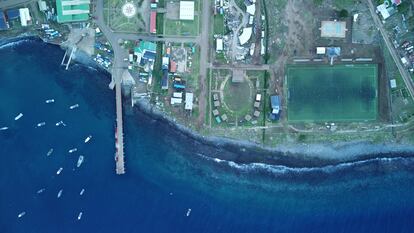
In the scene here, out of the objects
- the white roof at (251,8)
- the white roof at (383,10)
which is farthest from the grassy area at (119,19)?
the white roof at (383,10)

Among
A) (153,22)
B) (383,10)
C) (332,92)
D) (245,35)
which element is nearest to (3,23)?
(153,22)

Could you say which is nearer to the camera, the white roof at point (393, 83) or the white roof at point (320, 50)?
the white roof at point (320, 50)

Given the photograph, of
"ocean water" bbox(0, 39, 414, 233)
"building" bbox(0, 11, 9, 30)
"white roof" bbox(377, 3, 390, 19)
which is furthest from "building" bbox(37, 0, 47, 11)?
"white roof" bbox(377, 3, 390, 19)

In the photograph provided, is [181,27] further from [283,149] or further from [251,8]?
[283,149]

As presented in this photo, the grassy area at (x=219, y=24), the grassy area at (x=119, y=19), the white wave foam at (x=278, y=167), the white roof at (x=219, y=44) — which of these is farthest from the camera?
the white wave foam at (x=278, y=167)

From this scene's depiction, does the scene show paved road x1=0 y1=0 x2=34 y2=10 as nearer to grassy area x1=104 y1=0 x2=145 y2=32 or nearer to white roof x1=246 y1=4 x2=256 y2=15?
grassy area x1=104 y1=0 x2=145 y2=32

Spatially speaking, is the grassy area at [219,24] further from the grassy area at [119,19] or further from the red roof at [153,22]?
the grassy area at [119,19]

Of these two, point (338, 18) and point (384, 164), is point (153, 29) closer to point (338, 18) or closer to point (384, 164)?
point (338, 18)
